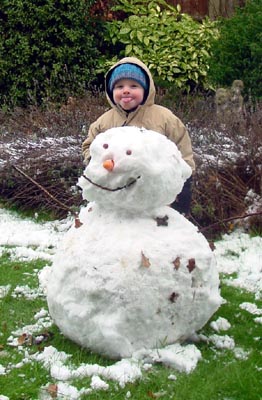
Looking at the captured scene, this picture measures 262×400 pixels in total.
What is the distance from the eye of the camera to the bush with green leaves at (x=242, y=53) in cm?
898

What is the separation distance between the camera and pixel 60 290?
4.08 metres

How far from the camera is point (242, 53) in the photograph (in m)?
9.15

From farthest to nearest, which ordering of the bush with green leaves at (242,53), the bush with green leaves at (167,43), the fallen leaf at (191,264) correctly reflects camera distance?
the bush with green leaves at (167,43), the bush with green leaves at (242,53), the fallen leaf at (191,264)

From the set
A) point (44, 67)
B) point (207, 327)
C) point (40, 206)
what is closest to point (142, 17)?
point (44, 67)

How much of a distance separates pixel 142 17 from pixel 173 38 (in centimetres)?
60

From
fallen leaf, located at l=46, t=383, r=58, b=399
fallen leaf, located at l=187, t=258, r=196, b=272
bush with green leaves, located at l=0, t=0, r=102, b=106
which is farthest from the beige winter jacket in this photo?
bush with green leaves, located at l=0, t=0, r=102, b=106

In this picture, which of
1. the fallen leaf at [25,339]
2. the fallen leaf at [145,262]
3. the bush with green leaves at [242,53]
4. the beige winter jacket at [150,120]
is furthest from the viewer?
the bush with green leaves at [242,53]

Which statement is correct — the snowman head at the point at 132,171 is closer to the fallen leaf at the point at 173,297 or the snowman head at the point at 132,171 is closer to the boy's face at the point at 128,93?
the fallen leaf at the point at 173,297

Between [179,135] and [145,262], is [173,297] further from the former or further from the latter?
[179,135]

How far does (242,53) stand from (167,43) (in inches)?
94.7

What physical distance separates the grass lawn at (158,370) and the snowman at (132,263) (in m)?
0.16

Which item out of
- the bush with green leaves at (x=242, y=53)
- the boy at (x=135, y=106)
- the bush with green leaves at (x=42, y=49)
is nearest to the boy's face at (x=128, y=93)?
the boy at (x=135, y=106)

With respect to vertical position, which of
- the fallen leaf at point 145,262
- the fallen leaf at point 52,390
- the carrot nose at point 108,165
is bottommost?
the fallen leaf at point 52,390

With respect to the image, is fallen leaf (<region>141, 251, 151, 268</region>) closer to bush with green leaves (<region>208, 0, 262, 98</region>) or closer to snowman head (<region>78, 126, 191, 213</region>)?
snowman head (<region>78, 126, 191, 213</region>)
